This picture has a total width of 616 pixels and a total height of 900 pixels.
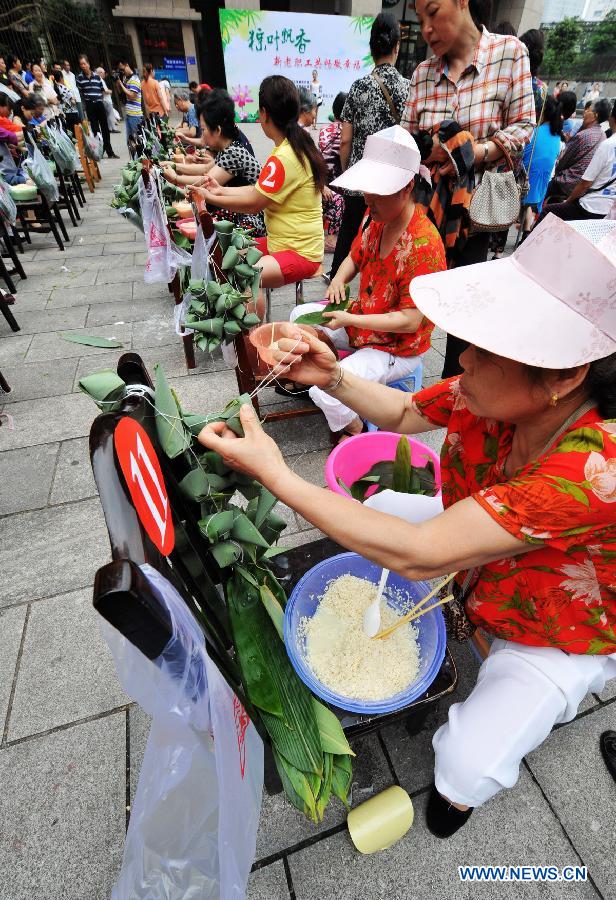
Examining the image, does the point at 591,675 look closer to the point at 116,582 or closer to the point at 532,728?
the point at 532,728

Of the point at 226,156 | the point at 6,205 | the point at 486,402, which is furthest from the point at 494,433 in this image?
the point at 6,205

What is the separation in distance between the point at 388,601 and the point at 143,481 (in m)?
1.16

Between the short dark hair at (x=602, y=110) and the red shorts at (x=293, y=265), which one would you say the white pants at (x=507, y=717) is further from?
the short dark hair at (x=602, y=110)

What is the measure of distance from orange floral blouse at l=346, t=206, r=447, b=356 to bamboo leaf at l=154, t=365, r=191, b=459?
5.26 ft

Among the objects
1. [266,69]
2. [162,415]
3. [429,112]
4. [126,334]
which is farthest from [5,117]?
[266,69]

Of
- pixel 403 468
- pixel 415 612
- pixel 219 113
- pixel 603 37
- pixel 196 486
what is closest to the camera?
pixel 196 486

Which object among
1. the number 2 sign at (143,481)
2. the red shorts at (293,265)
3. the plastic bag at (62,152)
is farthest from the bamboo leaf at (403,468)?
the plastic bag at (62,152)

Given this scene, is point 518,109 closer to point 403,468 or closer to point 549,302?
point 403,468

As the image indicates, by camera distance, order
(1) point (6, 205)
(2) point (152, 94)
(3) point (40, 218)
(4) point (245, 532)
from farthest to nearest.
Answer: (2) point (152, 94), (3) point (40, 218), (1) point (6, 205), (4) point (245, 532)

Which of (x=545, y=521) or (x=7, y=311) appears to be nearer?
(x=545, y=521)

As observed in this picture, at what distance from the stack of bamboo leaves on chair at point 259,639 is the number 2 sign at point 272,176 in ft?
8.14

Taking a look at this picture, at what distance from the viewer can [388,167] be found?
2027mm

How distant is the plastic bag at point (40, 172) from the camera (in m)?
5.39

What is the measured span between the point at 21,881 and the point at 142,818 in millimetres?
850
